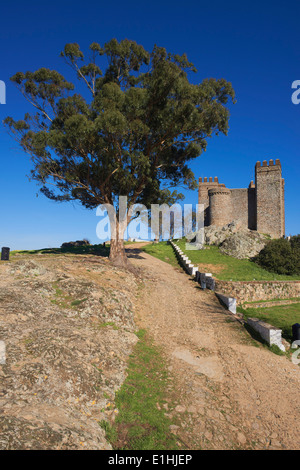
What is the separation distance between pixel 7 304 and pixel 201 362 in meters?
6.12

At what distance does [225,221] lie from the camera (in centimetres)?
4412

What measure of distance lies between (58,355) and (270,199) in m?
41.4

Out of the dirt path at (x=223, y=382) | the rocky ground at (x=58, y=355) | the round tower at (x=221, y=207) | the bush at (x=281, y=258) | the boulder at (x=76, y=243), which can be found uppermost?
the round tower at (x=221, y=207)

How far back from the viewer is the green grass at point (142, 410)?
4.75m

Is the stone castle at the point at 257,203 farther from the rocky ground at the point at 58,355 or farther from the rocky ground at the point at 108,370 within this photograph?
the rocky ground at the point at 58,355

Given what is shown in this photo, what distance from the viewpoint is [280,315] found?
13617 mm

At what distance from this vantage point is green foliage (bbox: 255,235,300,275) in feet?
79.1

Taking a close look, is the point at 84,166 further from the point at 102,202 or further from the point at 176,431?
the point at 176,431

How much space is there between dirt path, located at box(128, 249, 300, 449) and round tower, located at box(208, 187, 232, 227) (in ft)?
108

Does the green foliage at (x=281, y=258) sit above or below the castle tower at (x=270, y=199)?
below

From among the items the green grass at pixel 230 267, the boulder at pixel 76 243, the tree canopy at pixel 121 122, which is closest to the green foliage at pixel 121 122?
the tree canopy at pixel 121 122

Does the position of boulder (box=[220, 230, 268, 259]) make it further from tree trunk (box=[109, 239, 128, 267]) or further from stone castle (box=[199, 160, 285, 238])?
tree trunk (box=[109, 239, 128, 267])

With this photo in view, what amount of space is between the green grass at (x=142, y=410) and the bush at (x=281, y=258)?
20110mm

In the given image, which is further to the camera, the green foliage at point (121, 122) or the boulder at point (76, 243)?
the boulder at point (76, 243)
